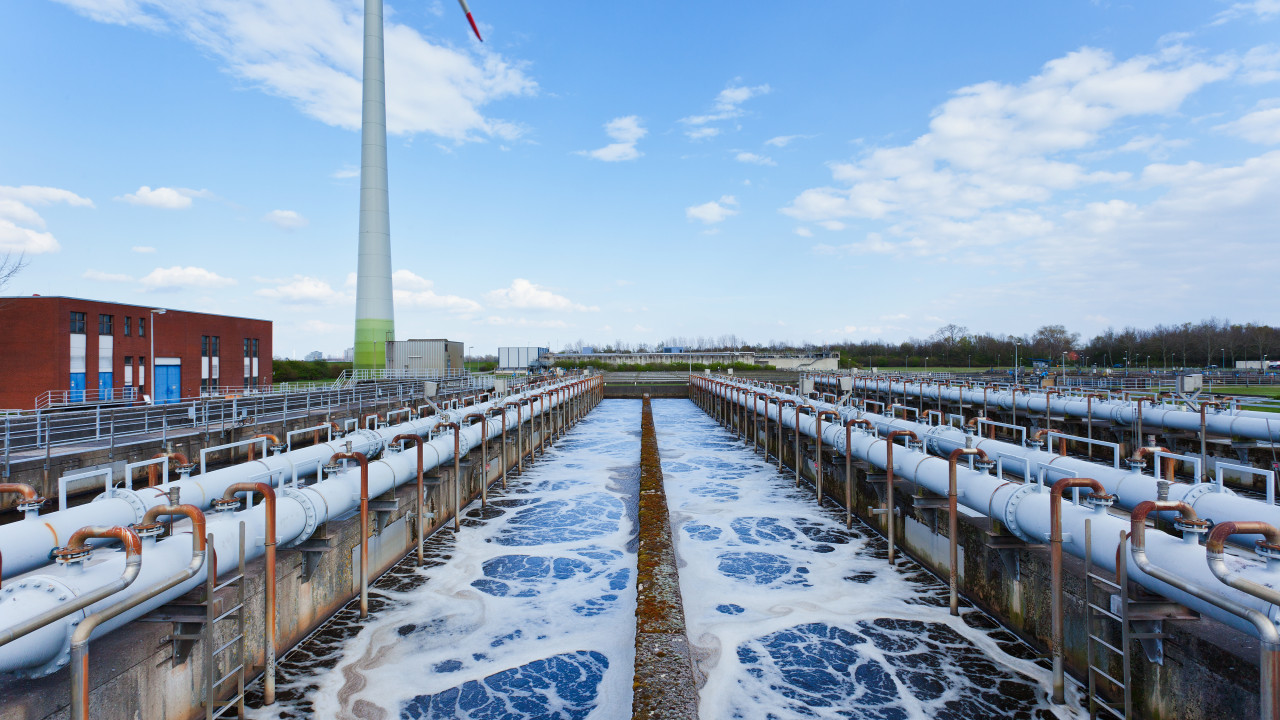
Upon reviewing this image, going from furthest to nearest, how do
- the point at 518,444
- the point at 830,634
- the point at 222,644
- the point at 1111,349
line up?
1. the point at 1111,349
2. the point at 518,444
3. the point at 830,634
4. the point at 222,644

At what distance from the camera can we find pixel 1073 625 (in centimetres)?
643

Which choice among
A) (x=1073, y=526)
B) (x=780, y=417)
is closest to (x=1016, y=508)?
(x=1073, y=526)

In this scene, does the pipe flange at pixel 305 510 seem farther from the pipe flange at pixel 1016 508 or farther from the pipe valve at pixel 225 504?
the pipe flange at pixel 1016 508

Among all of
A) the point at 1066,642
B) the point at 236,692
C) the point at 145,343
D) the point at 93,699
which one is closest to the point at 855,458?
the point at 1066,642

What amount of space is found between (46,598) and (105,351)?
36.3 m

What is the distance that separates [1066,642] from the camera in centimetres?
669

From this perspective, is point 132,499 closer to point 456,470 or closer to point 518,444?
point 456,470

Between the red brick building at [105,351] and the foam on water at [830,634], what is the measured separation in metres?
23.3

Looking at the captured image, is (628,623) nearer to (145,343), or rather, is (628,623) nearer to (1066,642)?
(1066,642)

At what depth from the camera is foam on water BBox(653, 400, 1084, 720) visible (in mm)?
6762

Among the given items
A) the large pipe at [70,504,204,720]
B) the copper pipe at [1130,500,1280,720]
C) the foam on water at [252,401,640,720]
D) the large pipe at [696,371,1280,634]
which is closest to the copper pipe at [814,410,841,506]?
the large pipe at [696,371,1280,634]

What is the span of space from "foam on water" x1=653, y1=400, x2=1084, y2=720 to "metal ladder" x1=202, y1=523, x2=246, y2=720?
491 centimetres

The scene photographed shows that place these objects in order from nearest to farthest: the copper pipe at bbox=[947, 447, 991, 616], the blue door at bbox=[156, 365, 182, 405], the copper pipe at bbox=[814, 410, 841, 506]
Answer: the copper pipe at bbox=[947, 447, 991, 616]
the copper pipe at bbox=[814, 410, 841, 506]
the blue door at bbox=[156, 365, 182, 405]

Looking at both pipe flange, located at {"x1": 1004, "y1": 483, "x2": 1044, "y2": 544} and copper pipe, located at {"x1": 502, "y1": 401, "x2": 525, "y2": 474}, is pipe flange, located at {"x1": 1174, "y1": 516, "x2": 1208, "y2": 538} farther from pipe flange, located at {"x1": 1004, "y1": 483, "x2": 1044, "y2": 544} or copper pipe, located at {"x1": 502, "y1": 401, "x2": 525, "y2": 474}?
copper pipe, located at {"x1": 502, "y1": 401, "x2": 525, "y2": 474}
